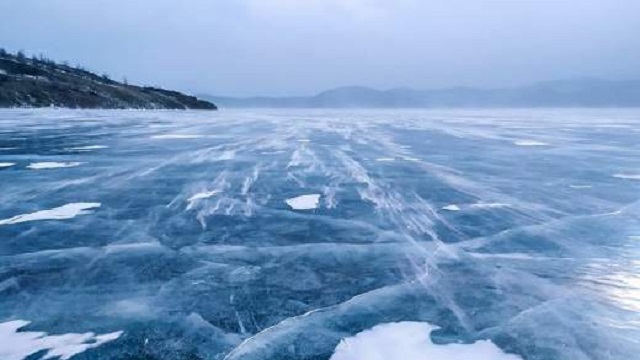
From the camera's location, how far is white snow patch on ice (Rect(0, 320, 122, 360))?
9.78ft

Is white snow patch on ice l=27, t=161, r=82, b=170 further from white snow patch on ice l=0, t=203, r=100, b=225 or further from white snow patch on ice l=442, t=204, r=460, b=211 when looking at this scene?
white snow patch on ice l=442, t=204, r=460, b=211

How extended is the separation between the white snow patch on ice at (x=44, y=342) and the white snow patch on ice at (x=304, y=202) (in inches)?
160

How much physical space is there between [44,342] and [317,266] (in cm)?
228

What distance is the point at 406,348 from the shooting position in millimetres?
3127

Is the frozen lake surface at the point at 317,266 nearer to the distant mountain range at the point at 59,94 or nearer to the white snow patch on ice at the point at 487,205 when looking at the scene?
the white snow patch on ice at the point at 487,205

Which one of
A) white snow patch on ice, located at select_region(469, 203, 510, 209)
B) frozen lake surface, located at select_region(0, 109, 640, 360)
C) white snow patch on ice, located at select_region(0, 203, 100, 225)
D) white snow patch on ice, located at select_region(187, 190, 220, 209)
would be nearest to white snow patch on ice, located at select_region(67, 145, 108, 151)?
frozen lake surface, located at select_region(0, 109, 640, 360)

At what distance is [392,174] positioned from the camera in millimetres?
10250

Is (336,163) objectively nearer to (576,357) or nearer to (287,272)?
(287,272)

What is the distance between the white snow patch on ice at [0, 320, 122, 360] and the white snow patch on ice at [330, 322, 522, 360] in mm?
1472

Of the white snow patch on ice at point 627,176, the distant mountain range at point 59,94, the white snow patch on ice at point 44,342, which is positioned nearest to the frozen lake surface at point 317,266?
the white snow patch on ice at point 44,342

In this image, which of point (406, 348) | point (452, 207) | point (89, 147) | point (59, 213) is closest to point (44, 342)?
point (406, 348)

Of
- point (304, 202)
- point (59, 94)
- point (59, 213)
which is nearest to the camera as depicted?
point (59, 213)

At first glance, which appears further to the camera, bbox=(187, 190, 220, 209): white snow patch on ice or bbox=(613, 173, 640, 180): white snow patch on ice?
bbox=(613, 173, 640, 180): white snow patch on ice

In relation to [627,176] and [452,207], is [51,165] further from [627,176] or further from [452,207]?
[627,176]
